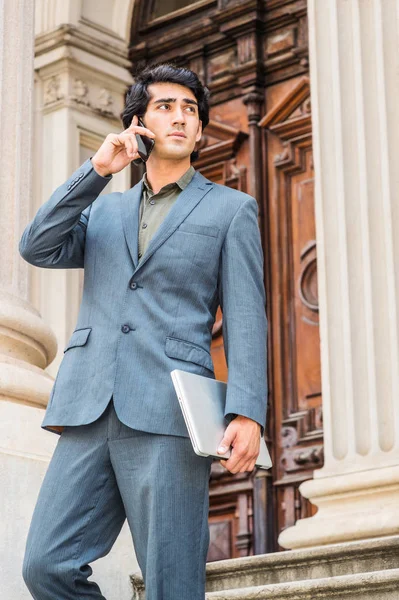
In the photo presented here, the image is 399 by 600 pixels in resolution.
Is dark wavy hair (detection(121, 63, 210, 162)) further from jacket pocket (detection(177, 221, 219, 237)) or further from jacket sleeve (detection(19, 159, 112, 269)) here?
jacket pocket (detection(177, 221, 219, 237))

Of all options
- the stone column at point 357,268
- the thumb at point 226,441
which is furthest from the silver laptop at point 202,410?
the stone column at point 357,268

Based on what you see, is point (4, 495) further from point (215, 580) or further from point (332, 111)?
point (332, 111)

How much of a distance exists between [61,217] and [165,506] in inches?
30.8

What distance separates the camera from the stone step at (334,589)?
3785mm

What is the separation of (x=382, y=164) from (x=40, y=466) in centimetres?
187

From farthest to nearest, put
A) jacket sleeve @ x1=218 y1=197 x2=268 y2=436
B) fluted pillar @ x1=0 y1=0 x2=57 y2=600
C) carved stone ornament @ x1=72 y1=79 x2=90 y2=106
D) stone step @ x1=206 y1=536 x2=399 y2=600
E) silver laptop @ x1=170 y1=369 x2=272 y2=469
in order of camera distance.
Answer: carved stone ornament @ x1=72 y1=79 x2=90 y2=106 → fluted pillar @ x1=0 y1=0 x2=57 y2=600 → stone step @ x1=206 y1=536 x2=399 y2=600 → jacket sleeve @ x1=218 y1=197 x2=268 y2=436 → silver laptop @ x1=170 y1=369 x2=272 y2=469

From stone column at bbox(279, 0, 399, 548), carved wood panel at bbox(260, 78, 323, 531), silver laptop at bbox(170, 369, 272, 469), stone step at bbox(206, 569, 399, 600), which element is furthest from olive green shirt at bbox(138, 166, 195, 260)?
carved wood panel at bbox(260, 78, 323, 531)

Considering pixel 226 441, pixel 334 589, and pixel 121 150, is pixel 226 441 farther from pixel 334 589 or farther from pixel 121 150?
pixel 334 589

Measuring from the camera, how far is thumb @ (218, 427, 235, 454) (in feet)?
9.89

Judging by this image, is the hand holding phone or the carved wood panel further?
the carved wood panel

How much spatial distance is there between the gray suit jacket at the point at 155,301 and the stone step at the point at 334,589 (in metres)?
0.92

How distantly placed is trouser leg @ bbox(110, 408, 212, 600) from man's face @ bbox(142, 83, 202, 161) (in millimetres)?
738

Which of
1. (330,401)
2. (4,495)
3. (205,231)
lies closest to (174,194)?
(205,231)

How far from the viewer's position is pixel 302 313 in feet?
22.6
